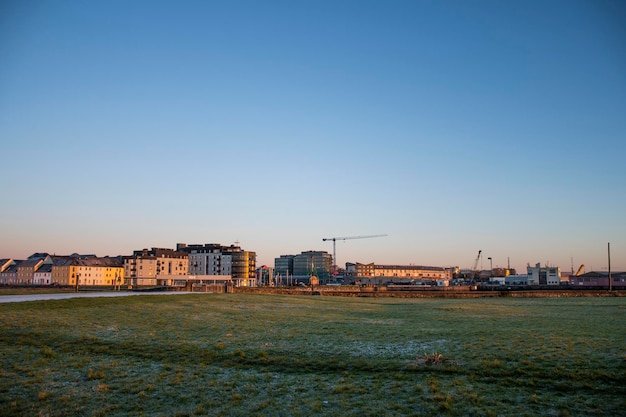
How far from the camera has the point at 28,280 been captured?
533 ft

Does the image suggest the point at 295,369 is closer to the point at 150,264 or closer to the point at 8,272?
the point at 150,264

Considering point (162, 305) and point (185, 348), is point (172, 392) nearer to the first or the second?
point (185, 348)

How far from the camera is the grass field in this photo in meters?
12.5

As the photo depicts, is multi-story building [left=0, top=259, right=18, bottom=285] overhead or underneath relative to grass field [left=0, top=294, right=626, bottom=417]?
underneath

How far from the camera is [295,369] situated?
16984mm

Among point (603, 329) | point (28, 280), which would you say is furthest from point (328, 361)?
point (28, 280)

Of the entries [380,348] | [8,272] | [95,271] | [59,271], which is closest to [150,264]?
[95,271]

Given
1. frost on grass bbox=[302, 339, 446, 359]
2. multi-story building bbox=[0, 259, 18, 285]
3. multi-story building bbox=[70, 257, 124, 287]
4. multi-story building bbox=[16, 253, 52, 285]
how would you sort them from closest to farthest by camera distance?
frost on grass bbox=[302, 339, 446, 359], multi-story building bbox=[70, 257, 124, 287], multi-story building bbox=[16, 253, 52, 285], multi-story building bbox=[0, 259, 18, 285]

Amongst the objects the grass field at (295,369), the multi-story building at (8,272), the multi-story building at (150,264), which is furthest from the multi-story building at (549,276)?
the multi-story building at (8,272)

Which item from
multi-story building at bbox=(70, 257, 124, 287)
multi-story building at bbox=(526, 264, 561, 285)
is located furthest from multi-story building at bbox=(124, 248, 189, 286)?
multi-story building at bbox=(526, 264, 561, 285)

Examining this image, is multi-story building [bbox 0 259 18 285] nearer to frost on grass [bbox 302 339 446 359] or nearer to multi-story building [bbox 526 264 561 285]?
frost on grass [bbox 302 339 446 359]

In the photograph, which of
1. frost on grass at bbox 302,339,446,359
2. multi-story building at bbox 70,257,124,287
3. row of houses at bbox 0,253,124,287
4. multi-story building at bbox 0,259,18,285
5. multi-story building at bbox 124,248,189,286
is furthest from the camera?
multi-story building at bbox 124,248,189,286

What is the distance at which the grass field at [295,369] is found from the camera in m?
12.5

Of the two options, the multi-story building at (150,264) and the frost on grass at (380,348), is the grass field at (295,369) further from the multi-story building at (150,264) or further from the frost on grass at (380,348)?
the multi-story building at (150,264)
